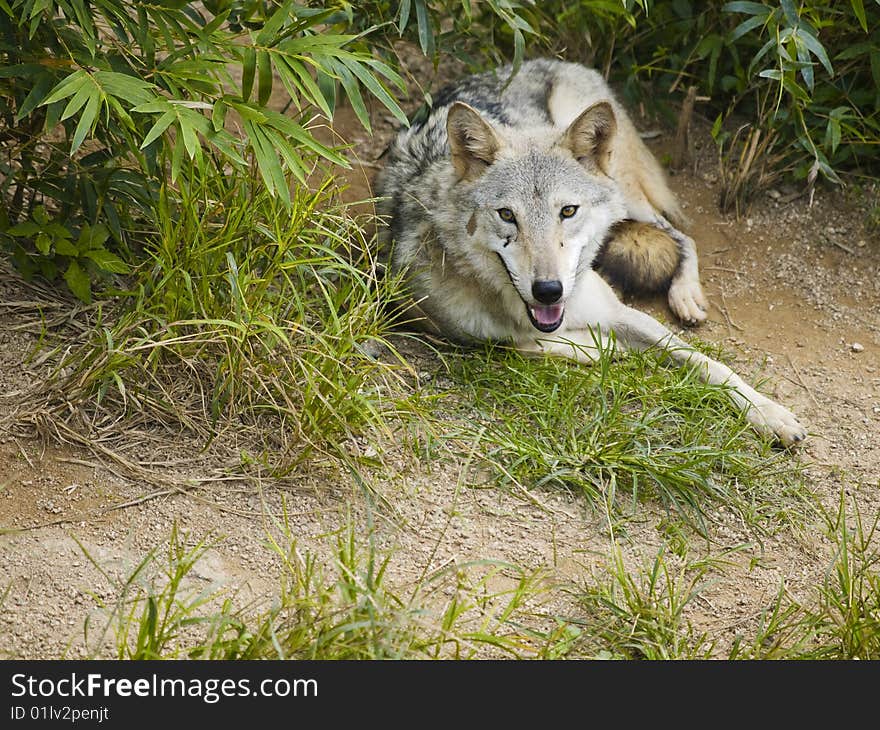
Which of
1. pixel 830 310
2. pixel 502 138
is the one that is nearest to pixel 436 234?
pixel 502 138

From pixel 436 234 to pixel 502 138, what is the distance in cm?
54

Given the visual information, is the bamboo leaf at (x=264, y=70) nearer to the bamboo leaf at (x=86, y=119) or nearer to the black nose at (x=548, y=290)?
the bamboo leaf at (x=86, y=119)

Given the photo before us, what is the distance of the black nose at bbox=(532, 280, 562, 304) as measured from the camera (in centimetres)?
426

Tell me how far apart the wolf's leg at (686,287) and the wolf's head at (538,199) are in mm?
817

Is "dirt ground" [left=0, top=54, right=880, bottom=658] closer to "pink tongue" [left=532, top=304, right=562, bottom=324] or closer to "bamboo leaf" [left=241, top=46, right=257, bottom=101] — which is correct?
"pink tongue" [left=532, top=304, right=562, bottom=324]

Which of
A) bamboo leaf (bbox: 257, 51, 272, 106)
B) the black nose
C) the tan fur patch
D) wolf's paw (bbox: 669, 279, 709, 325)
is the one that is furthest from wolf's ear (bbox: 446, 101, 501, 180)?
wolf's paw (bbox: 669, 279, 709, 325)

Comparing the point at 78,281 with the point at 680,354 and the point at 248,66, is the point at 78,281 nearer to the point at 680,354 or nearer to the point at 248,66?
the point at 248,66

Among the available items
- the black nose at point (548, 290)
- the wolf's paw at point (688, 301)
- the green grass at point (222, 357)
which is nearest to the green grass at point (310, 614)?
the green grass at point (222, 357)

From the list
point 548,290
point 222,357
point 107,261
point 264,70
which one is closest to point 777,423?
point 548,290

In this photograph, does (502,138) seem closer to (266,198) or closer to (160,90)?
(266,198)

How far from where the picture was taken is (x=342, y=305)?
4582 mm
